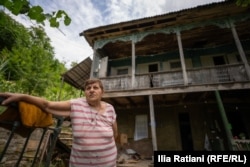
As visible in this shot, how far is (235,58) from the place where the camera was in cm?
1100

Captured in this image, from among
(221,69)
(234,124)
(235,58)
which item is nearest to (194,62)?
(235,58)

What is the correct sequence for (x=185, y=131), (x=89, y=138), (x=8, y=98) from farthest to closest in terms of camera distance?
(x=185, y=131) < (x=89, y=138) < (x=8, y=98)

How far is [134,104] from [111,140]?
32.4ft

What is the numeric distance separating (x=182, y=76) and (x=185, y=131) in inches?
153

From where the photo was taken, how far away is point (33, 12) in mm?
1562

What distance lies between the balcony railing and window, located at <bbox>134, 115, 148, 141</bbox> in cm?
279

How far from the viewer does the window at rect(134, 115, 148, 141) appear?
10.9 m

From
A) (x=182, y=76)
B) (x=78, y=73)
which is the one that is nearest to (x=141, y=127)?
(x=182, y=76)

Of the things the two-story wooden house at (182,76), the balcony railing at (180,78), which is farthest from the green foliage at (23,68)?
the balcony railing at (180,78)

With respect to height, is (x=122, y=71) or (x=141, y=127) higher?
(x=122, y=71)

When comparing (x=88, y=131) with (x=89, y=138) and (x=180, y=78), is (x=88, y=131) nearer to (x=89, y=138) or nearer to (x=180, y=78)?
(x=89, y=138)

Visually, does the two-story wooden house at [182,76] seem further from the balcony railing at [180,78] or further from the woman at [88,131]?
→ the woman at [88,131]

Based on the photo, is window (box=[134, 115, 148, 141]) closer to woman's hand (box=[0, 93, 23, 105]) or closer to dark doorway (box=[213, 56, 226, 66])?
dark doorway (box=[213, 56, 226, 66])

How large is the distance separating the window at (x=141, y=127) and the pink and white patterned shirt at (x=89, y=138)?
9.69m
